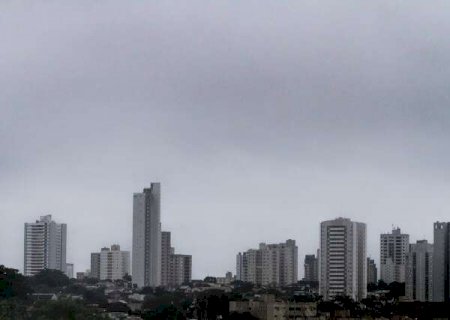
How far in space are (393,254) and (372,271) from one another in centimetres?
120

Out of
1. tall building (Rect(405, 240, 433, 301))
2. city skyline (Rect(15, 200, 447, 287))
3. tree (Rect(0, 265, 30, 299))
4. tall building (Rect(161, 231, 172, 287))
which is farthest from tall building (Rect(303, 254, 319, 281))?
tree (Rect(0, 265, 30, 299))

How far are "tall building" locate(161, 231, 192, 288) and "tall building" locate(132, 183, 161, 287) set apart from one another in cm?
150

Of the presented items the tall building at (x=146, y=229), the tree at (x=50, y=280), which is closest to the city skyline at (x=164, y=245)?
the tall building at (x=146, y=229)

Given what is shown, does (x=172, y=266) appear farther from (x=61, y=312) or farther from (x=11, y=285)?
(x=61, y=312)

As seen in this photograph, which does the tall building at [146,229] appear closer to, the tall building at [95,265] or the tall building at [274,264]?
the tall building at [274,264]

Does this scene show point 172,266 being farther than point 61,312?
Yes

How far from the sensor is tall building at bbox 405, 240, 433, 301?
26266mm

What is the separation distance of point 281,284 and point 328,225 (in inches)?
257

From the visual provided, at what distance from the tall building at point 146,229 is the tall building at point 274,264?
432 centimetres

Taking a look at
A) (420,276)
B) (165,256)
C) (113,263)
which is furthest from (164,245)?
(420,276)

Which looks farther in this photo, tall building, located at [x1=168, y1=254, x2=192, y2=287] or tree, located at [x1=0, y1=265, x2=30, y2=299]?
tall building, located at [x1=168, y1=254, x2=192, y2=287]

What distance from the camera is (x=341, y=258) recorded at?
28.4 m

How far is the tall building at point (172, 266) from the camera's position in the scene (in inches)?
1337

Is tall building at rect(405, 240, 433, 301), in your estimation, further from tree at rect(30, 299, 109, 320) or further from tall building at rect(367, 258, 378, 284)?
tree at rect(30, 299, 109, 320)
